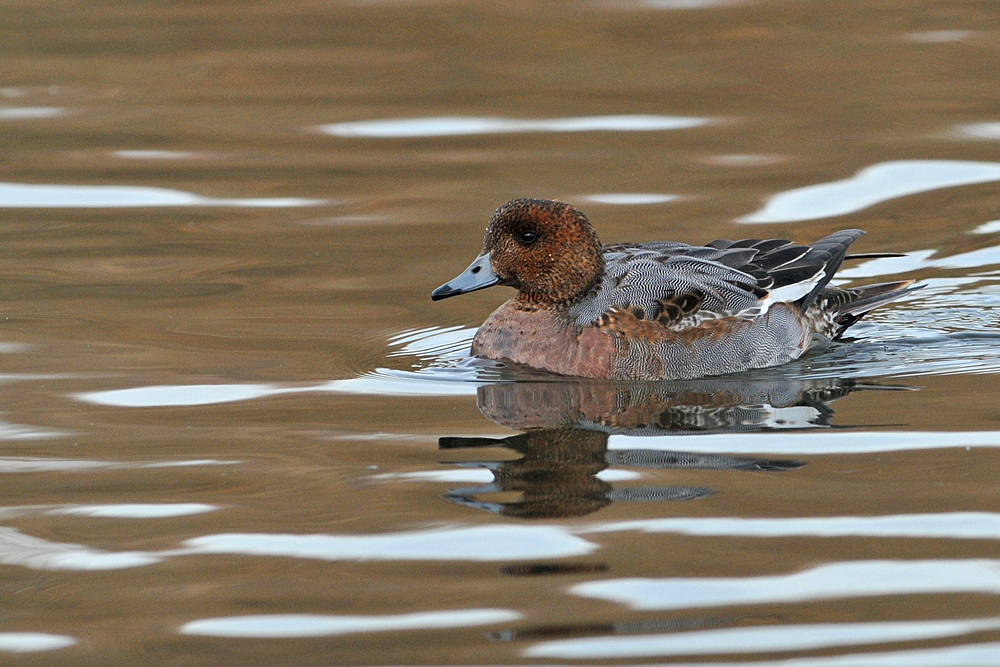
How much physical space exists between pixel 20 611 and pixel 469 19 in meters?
9.87

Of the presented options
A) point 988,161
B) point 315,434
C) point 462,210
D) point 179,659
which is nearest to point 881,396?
point 315,434

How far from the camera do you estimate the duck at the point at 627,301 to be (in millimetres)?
6863

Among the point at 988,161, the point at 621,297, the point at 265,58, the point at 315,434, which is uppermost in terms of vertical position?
the point at 265,58

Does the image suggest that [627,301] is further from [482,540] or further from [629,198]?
[629,198]

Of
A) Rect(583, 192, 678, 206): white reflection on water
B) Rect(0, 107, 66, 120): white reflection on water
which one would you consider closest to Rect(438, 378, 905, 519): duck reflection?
Rect(583, 192, 678, 206): white reflection on water

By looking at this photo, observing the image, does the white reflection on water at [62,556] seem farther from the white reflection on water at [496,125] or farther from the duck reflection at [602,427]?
the white reflection on water at [496,125]

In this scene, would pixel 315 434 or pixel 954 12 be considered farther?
pixel 954 12

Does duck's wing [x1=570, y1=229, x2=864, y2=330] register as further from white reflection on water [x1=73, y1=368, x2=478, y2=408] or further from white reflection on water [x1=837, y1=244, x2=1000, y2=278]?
white reflection on water [x1=837, y1=244, x2=1000, y2=278]

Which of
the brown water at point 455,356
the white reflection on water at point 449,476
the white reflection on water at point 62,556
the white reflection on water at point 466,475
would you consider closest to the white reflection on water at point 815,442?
the brown water at point 455,356

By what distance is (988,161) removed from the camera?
10.6 meters

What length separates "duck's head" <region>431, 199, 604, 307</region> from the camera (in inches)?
278

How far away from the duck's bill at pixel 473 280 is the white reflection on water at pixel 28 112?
19.6ft

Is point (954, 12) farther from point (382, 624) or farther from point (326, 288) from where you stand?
point (382, 624)

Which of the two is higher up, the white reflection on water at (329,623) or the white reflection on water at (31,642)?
the white reflection on water at (329,623)
